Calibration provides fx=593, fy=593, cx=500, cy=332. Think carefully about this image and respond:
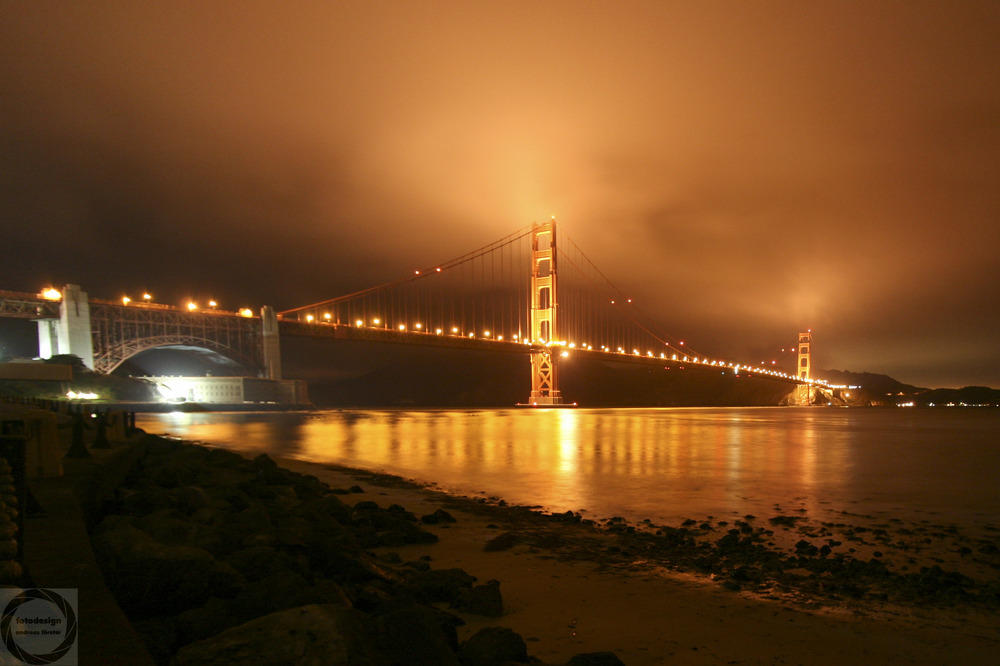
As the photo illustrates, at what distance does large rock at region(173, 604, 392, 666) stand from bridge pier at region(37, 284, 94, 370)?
5116 cm

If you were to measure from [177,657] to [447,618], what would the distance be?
1.40 metres

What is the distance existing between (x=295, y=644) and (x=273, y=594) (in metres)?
0.79

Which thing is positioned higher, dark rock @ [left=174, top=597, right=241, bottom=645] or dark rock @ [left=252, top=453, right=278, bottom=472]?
dark rock @ [left=174, top=597, right=241, bottom=645]

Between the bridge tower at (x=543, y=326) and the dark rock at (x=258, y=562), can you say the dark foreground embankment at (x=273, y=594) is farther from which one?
the bridge tower at (x=543, y=326)

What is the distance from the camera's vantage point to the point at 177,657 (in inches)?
81.4

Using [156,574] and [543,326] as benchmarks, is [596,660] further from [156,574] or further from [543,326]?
[543,326]

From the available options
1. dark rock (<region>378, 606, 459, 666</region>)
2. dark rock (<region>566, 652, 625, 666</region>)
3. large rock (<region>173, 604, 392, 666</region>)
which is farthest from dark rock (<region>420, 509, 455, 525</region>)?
large rock (<region>173, 604, 392, 666</region>)

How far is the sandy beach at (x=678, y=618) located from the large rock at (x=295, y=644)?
1.41m

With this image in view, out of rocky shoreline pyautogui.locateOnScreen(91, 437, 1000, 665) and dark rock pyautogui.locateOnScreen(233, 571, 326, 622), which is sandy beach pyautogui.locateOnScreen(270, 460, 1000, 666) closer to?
rocky shoreline pyautogui.locateOnScreen(91, 437, 1000, 665)

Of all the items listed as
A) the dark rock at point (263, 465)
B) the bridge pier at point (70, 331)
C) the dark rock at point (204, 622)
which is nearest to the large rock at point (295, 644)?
the dark rock at point (204, 622)

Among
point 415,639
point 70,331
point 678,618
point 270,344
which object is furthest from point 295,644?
point 270,344

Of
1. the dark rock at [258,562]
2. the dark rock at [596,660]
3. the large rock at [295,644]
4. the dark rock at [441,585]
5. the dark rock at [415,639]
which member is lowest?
the dark rock at [441,585]

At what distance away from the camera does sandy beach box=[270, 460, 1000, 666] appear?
136 inches

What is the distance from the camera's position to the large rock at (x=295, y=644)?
79.6 inches
